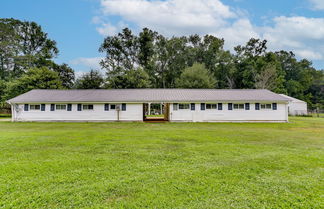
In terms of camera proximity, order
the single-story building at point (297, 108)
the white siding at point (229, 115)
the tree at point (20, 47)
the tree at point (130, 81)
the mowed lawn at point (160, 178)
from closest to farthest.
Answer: the mowed lawn at point (160, 178), the white siding at point (229, 115), the single-story building at point (297, 108), the tree at point (130, 81), the tree at point (20, 47)

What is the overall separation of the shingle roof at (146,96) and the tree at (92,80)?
522 inches

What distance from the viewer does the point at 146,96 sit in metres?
19.8

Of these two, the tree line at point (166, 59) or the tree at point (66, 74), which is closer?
the tree line at point (166, 59)

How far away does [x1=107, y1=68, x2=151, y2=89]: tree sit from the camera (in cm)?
3322

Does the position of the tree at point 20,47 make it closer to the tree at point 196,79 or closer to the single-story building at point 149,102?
the single-story building at point 149,102

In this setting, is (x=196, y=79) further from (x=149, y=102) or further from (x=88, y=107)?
(x=88, y=107)

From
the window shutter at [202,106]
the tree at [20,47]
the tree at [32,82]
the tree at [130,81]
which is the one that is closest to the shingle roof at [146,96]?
the window shutter at [202,106]

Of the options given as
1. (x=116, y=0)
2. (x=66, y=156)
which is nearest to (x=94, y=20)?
(x=116, y=0)

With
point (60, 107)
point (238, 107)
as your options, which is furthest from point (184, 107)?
point (60, 107)

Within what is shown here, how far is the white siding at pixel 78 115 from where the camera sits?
18422 mm

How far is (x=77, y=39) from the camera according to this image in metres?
25.0

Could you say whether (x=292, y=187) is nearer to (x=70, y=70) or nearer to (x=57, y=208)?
(x=57, y=208)

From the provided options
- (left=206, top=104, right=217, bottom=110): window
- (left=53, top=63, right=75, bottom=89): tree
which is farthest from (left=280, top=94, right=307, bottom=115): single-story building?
(left=53, top=63, right=75, bottom=89): tree

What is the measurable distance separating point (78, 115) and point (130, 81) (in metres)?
15.8
